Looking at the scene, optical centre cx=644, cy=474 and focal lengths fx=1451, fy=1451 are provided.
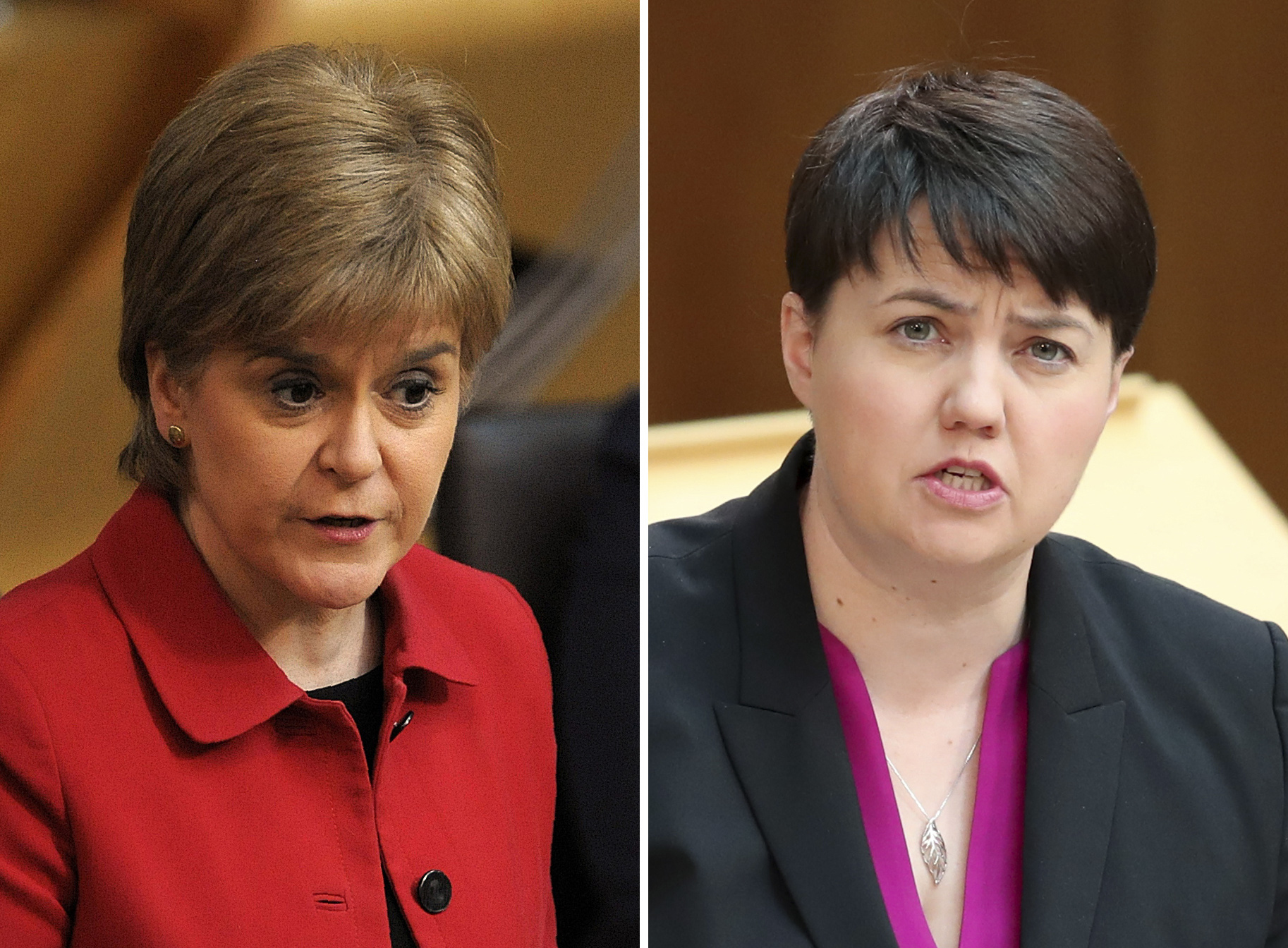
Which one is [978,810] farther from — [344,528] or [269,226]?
[269,226]

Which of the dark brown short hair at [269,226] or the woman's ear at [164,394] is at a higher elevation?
the dark brown short hair at [269,226]

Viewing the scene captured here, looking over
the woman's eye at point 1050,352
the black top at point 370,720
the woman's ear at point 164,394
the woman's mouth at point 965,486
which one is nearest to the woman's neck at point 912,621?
the woman's mouth at point 965,486

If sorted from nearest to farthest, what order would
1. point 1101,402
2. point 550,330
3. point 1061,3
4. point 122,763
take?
point 122,763
point 550,330
point 1101,402
point 1061,3

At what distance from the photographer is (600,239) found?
4.72 ft

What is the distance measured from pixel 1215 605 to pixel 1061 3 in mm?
757

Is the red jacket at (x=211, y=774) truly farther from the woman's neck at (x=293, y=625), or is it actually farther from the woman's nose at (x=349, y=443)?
the woman's nose at (x=349, y=443)

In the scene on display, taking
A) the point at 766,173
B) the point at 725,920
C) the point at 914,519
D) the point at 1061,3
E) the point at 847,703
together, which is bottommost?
the point at 725,920

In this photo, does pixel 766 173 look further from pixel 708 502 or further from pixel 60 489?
pixel 60 489

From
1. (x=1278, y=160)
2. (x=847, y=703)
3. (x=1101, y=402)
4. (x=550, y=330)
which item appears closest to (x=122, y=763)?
(x=550, y=330)

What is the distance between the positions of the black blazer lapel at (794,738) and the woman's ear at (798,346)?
100 millimetres

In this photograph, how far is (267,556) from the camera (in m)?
1.19

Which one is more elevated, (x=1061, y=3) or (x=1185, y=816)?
(x=1061, y=3)

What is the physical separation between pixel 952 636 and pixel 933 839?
0.22 m

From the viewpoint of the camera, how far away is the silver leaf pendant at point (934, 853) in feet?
4.96
